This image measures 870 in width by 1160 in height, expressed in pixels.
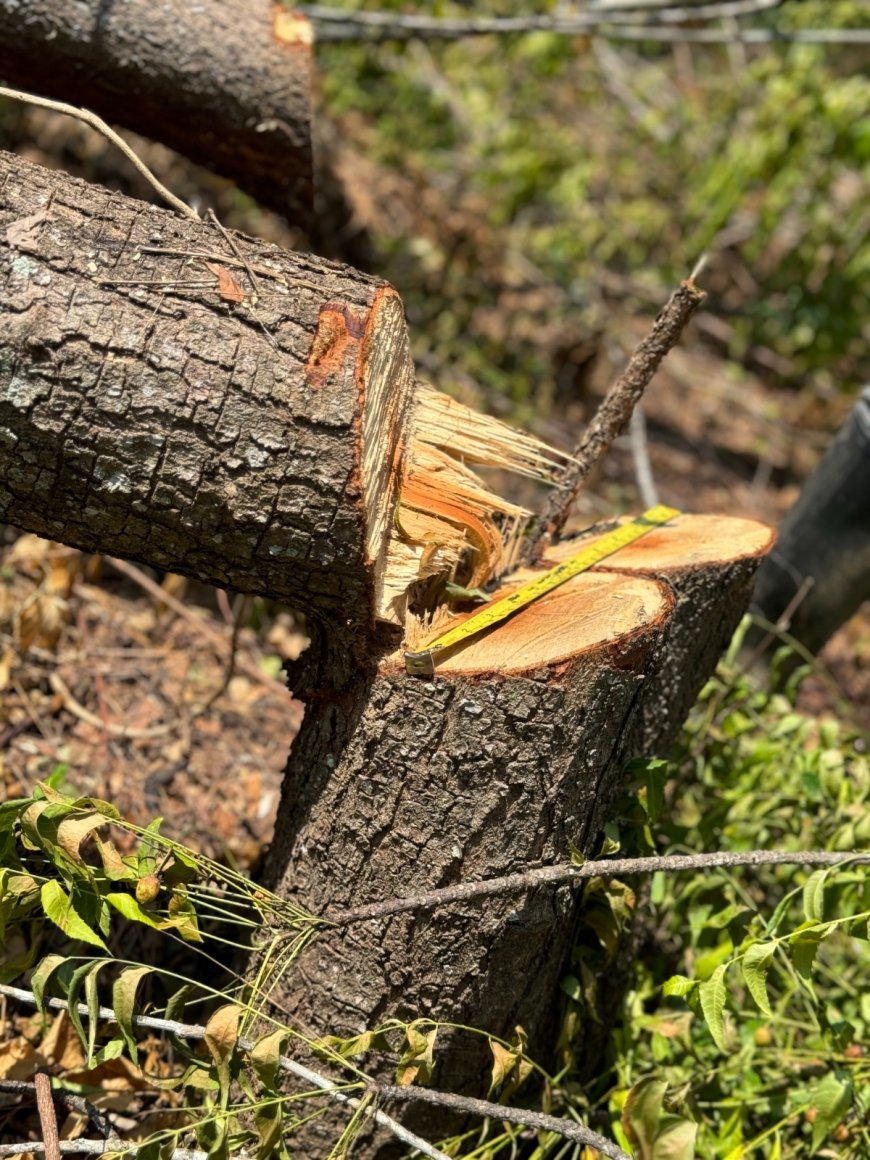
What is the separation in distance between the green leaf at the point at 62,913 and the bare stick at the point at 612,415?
97cm

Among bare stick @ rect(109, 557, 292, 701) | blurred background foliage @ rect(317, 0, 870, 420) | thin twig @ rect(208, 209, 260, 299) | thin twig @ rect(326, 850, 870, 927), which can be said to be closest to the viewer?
thin twig @ rect(208, 209, 260, 299)

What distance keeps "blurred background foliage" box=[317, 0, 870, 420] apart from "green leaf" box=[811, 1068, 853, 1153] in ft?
10.8

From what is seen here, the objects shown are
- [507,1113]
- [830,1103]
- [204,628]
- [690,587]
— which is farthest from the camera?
[204,628]

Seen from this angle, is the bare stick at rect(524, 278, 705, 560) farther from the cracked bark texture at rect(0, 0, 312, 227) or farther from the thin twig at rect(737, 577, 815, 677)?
the cracked bark texture at rect(0, 0, 312, 227)

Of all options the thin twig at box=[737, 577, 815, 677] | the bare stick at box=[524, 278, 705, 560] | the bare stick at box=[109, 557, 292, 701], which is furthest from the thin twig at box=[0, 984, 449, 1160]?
the thin twig at box=[737, 577, 815, 677]

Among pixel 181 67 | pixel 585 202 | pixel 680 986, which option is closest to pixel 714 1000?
pixel 680 986

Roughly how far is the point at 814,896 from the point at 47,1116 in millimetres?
1115

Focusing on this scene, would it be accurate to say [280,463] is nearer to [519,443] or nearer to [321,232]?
[519,443]

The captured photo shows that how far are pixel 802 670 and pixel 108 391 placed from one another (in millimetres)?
1791

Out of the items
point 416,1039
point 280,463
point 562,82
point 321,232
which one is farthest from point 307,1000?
point 562,82

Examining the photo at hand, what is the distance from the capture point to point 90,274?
141cm

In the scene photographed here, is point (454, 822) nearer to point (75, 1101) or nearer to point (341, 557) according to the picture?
point (341, 557)

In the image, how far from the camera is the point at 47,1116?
1.52 meters

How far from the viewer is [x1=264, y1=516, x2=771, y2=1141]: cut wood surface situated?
1.58 m
